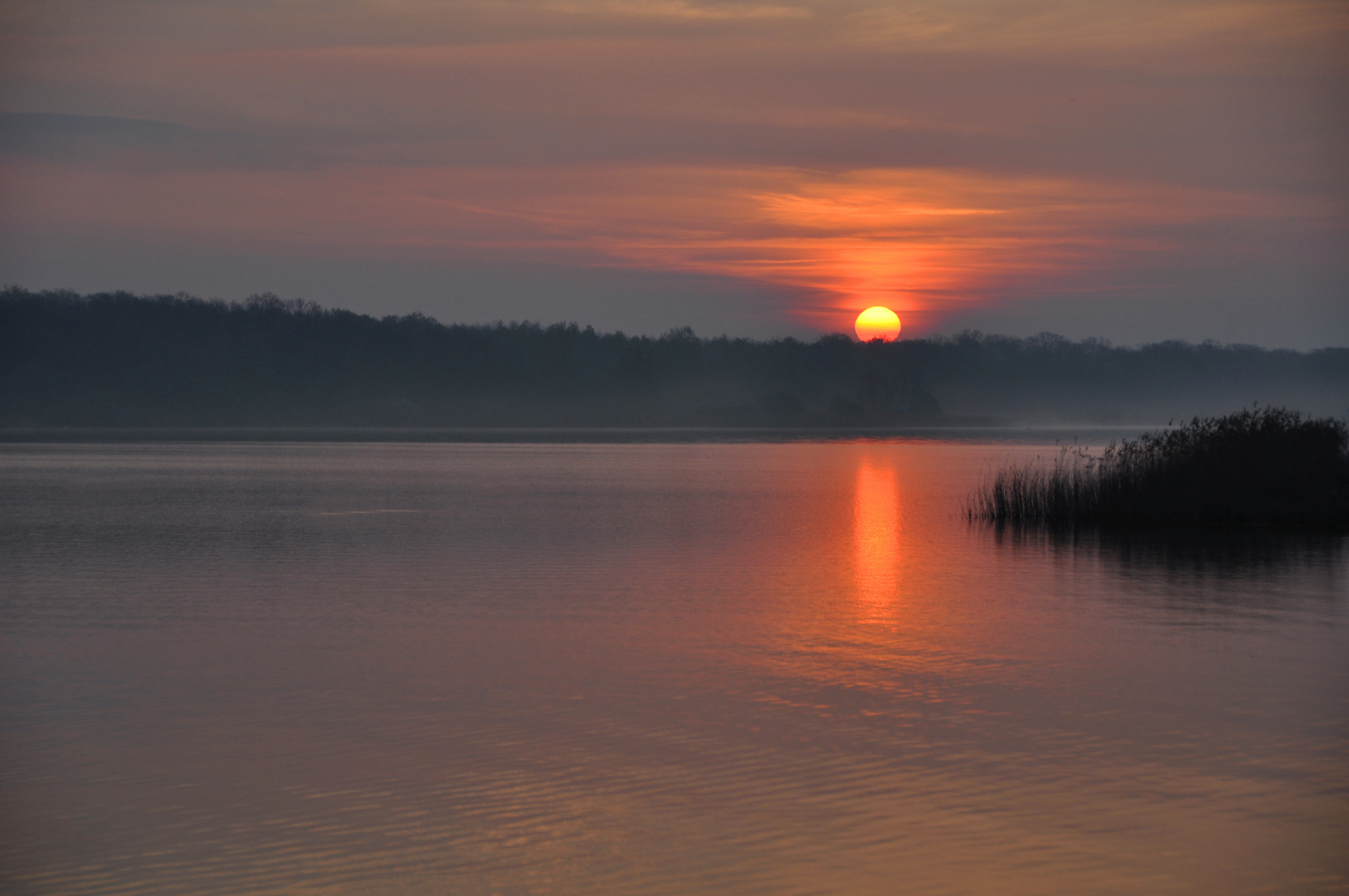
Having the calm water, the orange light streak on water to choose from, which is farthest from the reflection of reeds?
the calm water

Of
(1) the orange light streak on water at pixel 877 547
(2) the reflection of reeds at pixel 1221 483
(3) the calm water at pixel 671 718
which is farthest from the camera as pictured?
(2) the reflection of reeds at pixel 1221 483

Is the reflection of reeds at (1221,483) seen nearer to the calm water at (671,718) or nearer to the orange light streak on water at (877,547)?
the orange light streak on water at (877,547)

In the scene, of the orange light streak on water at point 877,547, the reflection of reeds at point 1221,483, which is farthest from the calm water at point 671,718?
the reflection of reeds at point 1221,483

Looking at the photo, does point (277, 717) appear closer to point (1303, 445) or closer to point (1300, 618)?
point (1300, 618)

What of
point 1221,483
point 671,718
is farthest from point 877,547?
point 671,718

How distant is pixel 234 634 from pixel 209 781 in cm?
507

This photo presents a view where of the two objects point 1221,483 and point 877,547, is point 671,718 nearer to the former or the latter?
point 877,547

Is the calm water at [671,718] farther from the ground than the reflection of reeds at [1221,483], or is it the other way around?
the reflection of reeds at [1221,483]

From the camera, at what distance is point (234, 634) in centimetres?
1229

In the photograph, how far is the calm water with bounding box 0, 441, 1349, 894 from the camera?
628 cm

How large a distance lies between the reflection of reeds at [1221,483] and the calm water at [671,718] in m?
3.29

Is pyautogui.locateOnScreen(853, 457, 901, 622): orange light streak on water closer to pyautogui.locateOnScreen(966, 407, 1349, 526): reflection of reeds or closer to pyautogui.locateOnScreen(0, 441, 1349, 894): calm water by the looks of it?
pyautogui.locateOnScreen(0, 441, 1349, 894): calm water

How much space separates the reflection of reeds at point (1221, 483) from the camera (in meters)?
23.7

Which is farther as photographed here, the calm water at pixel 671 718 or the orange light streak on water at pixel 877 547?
the orange light streak on water at pixel 877 547
